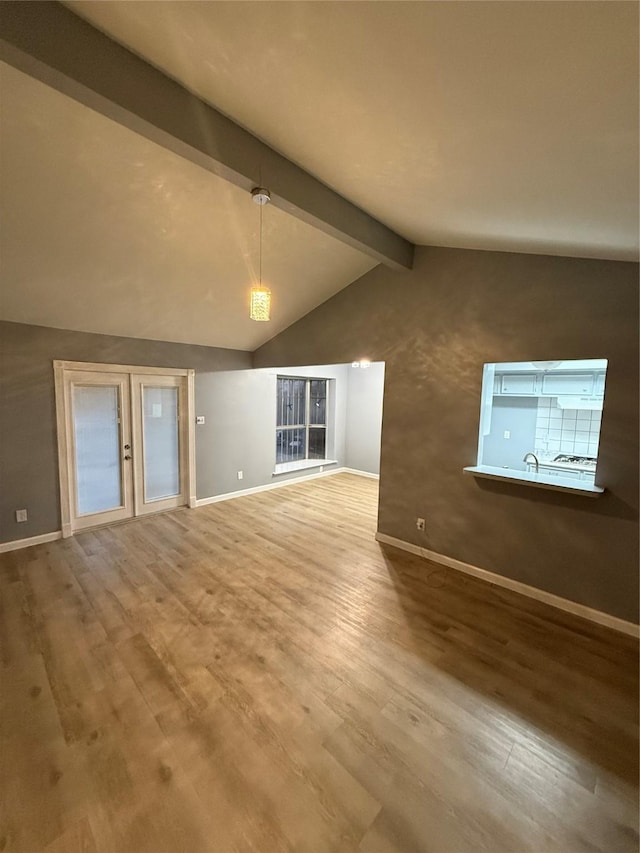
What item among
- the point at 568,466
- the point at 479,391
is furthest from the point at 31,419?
the point at 568,466

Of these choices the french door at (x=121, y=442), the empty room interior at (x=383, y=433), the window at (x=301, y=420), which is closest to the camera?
the empty room interior at (x=383, y=433)

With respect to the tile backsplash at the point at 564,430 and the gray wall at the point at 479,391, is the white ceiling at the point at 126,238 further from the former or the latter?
the tile backsplash at the point at 564,430

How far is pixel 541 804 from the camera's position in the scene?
1.41 m

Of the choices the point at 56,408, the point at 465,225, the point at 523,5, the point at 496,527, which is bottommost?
the point at 496,527

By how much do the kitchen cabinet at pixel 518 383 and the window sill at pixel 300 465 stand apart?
4.02m

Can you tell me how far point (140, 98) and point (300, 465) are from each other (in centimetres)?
598

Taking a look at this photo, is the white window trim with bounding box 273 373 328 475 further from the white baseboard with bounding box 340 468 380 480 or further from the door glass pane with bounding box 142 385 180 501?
the door glass pane with bounding box 142 385 180 501

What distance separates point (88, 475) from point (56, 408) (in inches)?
35.4

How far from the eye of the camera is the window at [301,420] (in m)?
6.91

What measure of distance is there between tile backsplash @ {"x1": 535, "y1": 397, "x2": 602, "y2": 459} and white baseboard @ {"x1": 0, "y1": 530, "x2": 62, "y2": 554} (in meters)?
5.62

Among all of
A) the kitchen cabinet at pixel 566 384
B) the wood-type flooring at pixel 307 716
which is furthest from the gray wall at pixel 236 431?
the kitchen cabinet at pixel 566 384

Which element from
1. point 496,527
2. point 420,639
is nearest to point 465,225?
point 496,527

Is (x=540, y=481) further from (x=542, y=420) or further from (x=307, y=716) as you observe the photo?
(x=307, y=716)

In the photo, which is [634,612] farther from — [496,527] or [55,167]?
[55,167]
